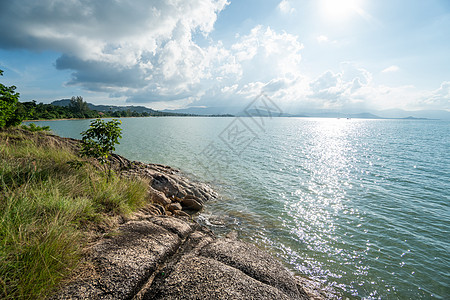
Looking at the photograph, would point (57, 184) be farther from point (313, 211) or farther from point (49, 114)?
point (49, 114)

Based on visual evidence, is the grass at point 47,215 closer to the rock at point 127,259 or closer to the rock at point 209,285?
the rock at point 127,259

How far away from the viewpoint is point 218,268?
4605 mm

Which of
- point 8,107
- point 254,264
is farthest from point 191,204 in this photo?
point 8,107

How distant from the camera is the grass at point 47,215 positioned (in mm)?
3287

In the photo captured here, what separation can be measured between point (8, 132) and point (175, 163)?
15.3 metres

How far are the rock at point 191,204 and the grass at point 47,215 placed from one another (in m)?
4.66

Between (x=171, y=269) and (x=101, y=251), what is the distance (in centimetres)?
162

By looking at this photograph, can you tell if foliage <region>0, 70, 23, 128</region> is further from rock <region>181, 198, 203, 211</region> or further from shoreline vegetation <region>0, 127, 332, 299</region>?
rock <region>181, 198, 203, 211</region>

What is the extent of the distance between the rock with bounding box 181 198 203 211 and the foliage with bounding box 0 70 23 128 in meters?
13.0

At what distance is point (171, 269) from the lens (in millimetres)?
4500

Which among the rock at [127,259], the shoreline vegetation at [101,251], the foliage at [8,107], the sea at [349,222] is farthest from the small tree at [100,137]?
the foliage at [8,107]

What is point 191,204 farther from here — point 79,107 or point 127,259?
point 79,107

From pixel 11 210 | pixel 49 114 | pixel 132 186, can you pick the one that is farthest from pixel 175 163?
pixel 49 114

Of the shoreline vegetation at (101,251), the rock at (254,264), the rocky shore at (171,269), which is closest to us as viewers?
the shoreline vegetation at (101,251)
